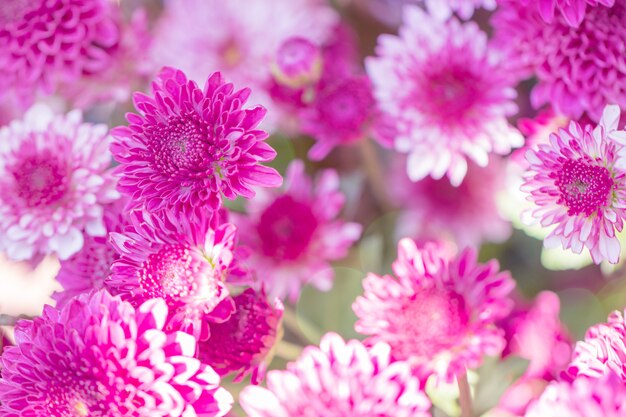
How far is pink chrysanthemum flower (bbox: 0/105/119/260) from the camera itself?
1.34 ft

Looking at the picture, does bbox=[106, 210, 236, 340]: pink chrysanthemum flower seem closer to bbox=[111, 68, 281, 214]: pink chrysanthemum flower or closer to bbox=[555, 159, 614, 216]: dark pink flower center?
bbox=[111, 68, 281, 214]: pink chrysanthemum flower

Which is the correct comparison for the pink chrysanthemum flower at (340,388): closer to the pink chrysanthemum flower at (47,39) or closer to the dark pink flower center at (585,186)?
the dark pink flower center at (585,186)

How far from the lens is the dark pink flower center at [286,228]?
521 millimetres

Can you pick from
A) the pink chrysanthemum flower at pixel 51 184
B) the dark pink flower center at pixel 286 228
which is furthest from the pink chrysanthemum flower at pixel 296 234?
the pink chrysanthemum flower at pixel 51 184

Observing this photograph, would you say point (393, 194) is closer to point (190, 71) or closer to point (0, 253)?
point (190, 71)

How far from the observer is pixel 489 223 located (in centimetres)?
61

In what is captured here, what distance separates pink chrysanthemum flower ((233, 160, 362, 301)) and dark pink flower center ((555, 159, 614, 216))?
190 millimetres

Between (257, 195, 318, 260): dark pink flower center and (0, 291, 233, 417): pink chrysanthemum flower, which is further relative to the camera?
(257, 195, 318, 260): dark pink flower center

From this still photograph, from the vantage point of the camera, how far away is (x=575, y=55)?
0.42 m

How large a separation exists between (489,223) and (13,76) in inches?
15.5

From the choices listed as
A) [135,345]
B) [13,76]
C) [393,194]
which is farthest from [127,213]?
[393,194]

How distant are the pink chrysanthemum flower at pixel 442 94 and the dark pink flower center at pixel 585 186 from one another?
0.33ft

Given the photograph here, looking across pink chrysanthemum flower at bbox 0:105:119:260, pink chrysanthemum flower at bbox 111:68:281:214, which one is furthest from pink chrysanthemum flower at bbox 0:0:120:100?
pink chrysanthemum flower at bbox 111:68:281:214

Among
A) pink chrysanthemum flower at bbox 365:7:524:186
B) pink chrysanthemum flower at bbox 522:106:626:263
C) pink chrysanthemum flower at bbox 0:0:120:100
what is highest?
pink chrysanthemum flower at bbox 0:0:120:100
